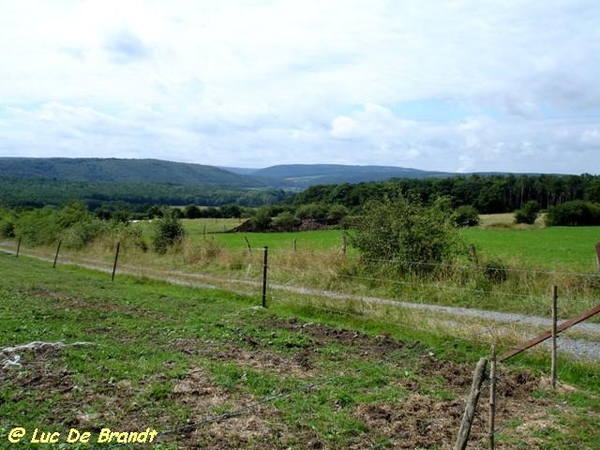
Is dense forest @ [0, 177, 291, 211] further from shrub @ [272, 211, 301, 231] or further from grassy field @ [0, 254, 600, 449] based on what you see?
grassy field @ [0, 254, 600, 449]

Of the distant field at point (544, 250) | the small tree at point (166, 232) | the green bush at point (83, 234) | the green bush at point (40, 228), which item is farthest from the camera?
the green bush at point (40, 228)

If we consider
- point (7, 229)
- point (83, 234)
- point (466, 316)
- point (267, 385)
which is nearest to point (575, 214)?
point (83, 234)

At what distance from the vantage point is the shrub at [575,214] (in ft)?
263

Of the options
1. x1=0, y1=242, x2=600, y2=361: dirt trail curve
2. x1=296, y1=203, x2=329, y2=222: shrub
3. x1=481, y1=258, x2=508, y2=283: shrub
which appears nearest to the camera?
x1=0, y1=242, x2=600, y2=361: dirt trail curve

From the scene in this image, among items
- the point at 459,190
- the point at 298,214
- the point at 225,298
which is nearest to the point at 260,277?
the point at 225,298

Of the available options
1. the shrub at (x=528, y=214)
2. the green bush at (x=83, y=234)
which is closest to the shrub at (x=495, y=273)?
the green bush at (x=83, y=234)

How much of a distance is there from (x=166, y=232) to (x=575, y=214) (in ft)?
229

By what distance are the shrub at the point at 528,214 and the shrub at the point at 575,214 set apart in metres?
2.37

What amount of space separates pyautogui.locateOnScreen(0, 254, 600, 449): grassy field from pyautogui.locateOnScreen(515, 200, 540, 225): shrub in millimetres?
76089

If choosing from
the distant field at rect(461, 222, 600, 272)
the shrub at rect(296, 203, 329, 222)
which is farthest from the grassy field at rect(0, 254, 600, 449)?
the shrub at rect(296, 203, 329, 222)

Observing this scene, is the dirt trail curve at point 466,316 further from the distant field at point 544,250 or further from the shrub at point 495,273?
the distant field at point 544,250

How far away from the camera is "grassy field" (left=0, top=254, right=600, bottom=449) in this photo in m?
5.96

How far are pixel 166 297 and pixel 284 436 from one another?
11.6 m

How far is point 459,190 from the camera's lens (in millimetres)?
98500
